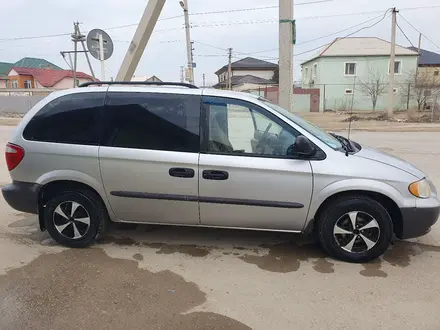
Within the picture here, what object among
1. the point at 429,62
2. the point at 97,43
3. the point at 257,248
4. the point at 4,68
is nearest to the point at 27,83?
the point at 4,68

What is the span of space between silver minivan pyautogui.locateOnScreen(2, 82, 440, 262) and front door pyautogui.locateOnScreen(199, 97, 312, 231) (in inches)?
0.4

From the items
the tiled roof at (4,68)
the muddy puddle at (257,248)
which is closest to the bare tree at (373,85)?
the muddy puddle at (257,248)

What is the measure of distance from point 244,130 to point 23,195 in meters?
2.46

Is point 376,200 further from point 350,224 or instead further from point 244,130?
point 244,130

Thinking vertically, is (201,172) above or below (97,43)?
below

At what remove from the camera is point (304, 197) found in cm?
367

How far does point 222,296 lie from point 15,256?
7.48 feet

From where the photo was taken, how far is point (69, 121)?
3.99m

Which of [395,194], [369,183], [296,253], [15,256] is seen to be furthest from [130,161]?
[395,194]

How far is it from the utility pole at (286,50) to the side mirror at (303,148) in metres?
3.44

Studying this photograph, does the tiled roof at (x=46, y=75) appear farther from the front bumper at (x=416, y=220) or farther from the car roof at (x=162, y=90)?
the front bumper at (x=416, y=220)

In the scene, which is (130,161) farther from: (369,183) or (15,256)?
(369,183)

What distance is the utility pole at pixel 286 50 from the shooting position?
671 centimetres

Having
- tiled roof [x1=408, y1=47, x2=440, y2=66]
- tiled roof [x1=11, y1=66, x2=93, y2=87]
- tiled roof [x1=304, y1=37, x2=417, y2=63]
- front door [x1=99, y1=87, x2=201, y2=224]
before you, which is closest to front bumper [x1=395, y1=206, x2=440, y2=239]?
front door [x1=99, y1=87, x2=201, y2=224]
